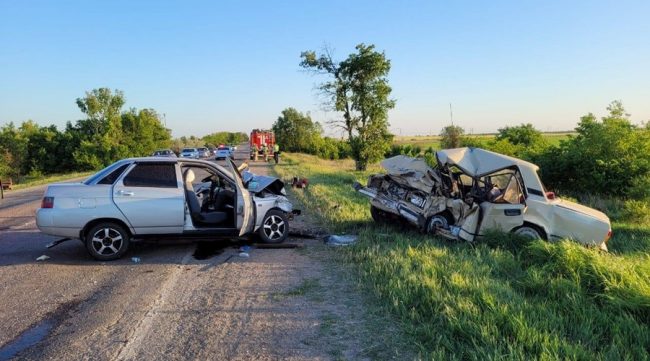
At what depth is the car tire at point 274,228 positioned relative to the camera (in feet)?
29.6

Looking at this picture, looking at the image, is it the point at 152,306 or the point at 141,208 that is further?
the point at 141,208

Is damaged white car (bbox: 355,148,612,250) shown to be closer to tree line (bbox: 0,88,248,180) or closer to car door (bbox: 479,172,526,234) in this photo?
car door (bbox: 479,172,526,234)

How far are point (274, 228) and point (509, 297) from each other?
4855 mm

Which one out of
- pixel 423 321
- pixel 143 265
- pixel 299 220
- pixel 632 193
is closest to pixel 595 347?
pixel 423 321

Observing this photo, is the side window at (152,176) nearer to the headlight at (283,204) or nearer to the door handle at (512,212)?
the headlight at (283,204)

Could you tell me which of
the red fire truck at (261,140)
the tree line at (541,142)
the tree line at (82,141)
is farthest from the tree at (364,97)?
the tree line at (82,141)

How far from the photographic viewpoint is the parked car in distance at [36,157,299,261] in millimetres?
7660

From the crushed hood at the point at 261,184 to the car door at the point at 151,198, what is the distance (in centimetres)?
136

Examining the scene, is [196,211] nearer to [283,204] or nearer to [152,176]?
[152,176]

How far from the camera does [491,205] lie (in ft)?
28.5

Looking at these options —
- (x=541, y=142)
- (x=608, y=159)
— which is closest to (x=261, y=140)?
(x=541, y=142)

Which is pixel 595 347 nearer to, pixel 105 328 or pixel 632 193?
pixel 105 328

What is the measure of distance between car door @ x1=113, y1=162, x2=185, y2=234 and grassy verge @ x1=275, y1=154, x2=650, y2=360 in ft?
9.60

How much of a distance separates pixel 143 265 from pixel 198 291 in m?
1.84
